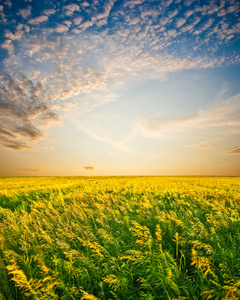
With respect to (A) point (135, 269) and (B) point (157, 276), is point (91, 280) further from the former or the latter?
(B) point (157, 276)

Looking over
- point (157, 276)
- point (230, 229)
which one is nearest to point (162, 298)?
point (157, 276)

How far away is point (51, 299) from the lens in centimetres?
248

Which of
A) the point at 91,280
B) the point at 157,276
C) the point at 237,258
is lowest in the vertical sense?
the point at 91,280

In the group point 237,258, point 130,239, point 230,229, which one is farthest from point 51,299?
point 230,229

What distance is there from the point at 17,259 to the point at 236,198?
304 inches

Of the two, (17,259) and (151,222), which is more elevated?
(151,222)

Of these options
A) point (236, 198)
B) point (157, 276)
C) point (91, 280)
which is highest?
point (236, 198)

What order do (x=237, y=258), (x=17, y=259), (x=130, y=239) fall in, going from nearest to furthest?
(x=237, y=258) → (x=17, y=259) → (x=130, y=239)

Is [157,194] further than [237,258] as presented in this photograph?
Yes

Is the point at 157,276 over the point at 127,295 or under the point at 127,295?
over

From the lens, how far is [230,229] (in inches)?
170

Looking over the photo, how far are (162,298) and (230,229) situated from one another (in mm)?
2714

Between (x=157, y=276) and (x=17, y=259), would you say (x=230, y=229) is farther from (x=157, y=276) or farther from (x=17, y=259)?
(x=17, y=259)

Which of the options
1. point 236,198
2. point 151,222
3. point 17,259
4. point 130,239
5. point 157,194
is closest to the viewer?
point 17,259
